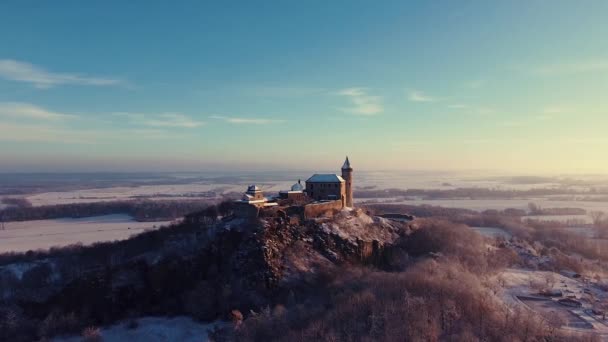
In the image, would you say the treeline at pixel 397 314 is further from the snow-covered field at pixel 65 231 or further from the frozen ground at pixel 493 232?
the snow-covered field at pixel 65 231

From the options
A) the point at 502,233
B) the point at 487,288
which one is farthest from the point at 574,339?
the point at 502,233

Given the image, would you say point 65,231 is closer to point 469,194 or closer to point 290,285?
point 290,285

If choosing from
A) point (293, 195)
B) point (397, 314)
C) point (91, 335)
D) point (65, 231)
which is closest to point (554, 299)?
point (397, 314)

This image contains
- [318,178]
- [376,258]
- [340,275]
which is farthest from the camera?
[318,178]

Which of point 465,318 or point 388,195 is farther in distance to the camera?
point 388,195

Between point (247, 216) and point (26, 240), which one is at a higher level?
point (247, 216)

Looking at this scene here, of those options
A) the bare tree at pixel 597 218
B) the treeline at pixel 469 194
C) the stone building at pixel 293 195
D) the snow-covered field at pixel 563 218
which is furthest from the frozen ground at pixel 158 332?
the treeline at pixel 469 194

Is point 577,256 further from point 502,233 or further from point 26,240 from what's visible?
point 26,240
